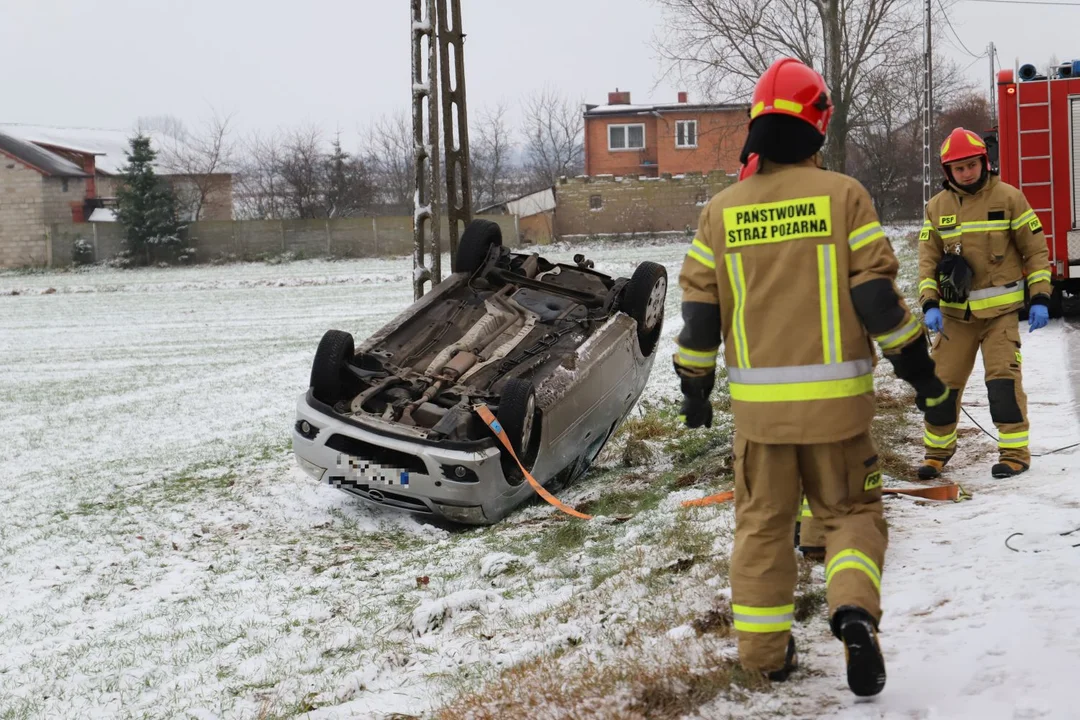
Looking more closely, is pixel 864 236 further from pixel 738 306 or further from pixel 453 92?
pixel 453 92

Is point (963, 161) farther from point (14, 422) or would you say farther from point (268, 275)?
point (268, 275)

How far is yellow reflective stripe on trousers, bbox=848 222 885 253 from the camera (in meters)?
3.25

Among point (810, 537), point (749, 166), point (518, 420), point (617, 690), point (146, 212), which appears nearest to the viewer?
point (617, 690)

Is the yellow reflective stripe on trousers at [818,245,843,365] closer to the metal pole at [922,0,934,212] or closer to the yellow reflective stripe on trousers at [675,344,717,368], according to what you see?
the yellow reflective stripe on trousers at [675,344,717,368]

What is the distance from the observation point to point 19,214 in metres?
49.8

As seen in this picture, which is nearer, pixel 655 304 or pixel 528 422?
pixel 528 422

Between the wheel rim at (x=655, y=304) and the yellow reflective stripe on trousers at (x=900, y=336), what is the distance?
14.6ft

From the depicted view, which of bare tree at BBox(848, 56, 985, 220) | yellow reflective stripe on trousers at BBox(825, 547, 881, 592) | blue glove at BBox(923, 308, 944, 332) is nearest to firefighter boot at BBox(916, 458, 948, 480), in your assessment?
blue glove at BBox(923, 308, 944, 332)

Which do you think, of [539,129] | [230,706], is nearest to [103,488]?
[230,706]

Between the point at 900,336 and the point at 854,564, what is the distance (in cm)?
68

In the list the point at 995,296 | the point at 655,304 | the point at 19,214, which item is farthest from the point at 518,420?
the point at 19,214

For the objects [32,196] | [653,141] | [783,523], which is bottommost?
[783,523]

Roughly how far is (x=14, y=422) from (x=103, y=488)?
4092 millimetres

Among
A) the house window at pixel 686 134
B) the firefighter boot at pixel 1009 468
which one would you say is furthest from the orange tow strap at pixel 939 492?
the house window at pixel 686 134
